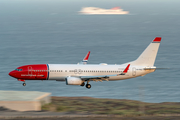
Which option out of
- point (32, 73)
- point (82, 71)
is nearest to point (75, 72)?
point (82, 71)

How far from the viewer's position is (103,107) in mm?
51438

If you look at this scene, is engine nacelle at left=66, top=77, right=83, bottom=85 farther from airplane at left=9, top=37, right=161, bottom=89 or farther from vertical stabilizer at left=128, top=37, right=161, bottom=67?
vertical stabilizer at left=128, top=37, right=161, bottom=67

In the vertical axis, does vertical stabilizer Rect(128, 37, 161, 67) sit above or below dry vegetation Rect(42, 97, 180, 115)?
above

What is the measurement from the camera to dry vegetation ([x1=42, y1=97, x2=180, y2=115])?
4772cm

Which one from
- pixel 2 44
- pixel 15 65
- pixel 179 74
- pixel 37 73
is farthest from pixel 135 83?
pixel 2 44

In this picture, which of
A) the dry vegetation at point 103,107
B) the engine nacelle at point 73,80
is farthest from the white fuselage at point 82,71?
the dry vegetation at point 103,107

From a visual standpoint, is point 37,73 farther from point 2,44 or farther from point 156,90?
point 2,44

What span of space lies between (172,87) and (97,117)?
4258cm

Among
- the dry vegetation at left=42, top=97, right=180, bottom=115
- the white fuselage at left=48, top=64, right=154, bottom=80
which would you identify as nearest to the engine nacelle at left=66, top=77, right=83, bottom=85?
the white fuselage at left=48, top=64, right=154, bottom=80

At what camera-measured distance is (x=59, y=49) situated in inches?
5640

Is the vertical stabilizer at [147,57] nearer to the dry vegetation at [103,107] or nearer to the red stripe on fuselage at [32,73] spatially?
the red stripe on fuselage at [32,73]

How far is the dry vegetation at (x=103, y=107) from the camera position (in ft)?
157

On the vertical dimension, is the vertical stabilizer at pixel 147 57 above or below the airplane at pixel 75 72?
above

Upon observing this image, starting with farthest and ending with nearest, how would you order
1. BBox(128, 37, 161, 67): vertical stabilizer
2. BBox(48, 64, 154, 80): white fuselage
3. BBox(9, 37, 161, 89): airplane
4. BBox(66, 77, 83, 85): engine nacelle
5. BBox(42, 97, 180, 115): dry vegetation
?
BBox(128, 37, 161, 67): vertical stabilizer, BBox(48, 64, 154, 80): white fuselage, BBox(66, 77, 83, 85): engine nacelle, BBox(9, 37, 161, 89): airplane, BBox(42, 97, 180, 115): dry vegetation
